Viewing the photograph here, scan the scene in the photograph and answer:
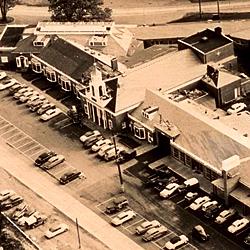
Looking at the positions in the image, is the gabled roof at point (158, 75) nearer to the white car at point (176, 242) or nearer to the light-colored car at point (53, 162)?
the light-colored car at point (53, 162)

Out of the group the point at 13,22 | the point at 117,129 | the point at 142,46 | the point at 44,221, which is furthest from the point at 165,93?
the point at 13,22

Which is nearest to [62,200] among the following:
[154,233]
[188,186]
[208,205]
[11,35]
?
[154,233]

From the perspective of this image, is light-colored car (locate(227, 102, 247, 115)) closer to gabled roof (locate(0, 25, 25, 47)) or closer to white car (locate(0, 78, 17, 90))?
white car (locate(0, 78, 17, 90))

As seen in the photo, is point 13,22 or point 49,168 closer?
point 49,168

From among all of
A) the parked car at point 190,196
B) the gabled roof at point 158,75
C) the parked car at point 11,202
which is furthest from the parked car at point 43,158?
the parked car at point 190,196

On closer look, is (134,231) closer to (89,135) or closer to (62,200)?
(62,200)

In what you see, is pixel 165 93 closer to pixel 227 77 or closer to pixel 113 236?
pixel 227 77

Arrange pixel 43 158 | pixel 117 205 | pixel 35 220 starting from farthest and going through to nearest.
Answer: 1. pixel 43 158
2. pixel 117 205
3. pixel 35 220
